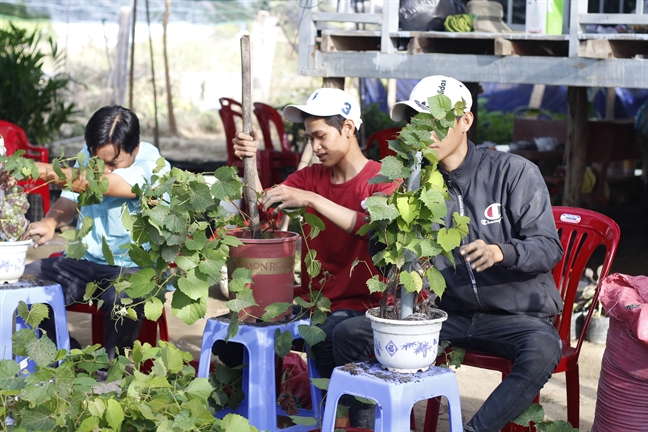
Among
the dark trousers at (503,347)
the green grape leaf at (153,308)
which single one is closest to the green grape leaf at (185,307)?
the green grape leaf at (153,308)

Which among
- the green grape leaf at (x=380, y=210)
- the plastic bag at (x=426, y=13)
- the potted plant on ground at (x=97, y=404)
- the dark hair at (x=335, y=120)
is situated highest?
the plastic bag at (x=426, y=13)

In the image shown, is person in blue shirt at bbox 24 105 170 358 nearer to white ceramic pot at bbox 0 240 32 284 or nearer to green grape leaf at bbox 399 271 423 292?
white ceramic pot at bbox 0 240 32 284

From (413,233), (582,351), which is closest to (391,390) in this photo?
(413,233)

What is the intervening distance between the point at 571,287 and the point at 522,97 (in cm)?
1098

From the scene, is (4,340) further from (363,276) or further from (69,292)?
(363,276)

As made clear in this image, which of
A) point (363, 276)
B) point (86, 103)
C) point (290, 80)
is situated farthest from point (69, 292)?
point (290, 80)

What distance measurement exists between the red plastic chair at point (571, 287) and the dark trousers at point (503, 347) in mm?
67

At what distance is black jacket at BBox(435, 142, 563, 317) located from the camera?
278 centimetres

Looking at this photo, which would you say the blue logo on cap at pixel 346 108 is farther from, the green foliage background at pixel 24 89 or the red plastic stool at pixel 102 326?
the green foliage background at pixel 24 89

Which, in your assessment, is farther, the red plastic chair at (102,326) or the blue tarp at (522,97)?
the blue tarp at (522,97)

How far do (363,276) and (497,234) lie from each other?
0.55 metres

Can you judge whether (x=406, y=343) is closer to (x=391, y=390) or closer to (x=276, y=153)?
(x=391, y=390)

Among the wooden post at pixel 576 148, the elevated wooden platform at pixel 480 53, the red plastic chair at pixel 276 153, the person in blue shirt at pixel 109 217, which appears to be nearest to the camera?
the person in blue shirt at pixel 109 217

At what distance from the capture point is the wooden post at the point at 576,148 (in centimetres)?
677
